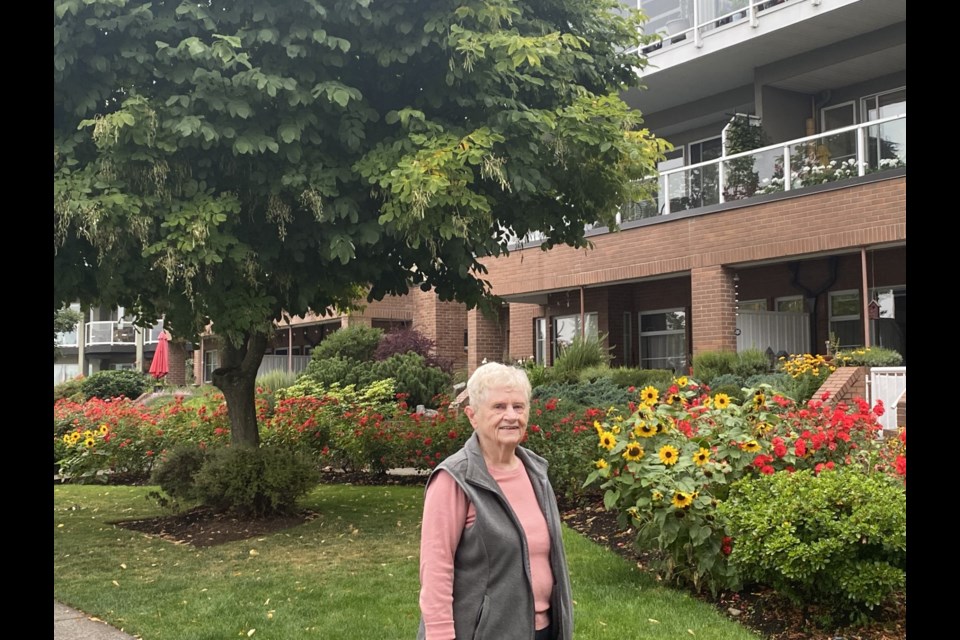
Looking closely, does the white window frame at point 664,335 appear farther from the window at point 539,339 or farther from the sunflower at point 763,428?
the sunflower at point 763,428

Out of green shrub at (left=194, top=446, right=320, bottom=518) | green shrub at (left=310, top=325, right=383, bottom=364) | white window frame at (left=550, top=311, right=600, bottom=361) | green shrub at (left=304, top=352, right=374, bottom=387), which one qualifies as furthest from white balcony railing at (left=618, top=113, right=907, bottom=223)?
green shrub at (left=310, top=325, right=383, bottom=364)

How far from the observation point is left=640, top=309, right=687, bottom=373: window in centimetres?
2114

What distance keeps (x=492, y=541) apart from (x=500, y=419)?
46 cm

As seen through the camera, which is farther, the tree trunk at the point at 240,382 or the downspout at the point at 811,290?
the downspout at the point at 811,290

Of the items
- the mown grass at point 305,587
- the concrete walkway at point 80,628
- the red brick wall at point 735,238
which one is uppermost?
the red brick wall at point 735,238

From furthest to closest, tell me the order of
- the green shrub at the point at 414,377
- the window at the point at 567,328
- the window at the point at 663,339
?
the window at the point at 567,328 → the green shrub at the point at 414,377 → the window at the point at 663,339

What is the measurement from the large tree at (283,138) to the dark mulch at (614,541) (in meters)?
2.20

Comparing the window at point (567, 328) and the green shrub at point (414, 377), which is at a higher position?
the window at point (567, 328)

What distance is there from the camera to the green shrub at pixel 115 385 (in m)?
32.7

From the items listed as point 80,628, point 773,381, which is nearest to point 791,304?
point 773,381

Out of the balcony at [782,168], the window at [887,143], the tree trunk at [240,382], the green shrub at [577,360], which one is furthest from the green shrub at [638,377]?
the tree trunk at [240,382]
